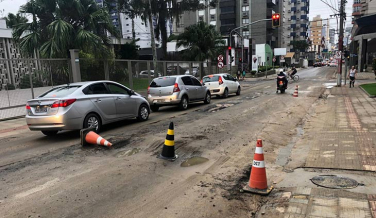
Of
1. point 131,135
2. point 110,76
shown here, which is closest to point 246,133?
point 131,135

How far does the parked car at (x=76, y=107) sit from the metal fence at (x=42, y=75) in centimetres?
586

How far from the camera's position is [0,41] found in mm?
21797

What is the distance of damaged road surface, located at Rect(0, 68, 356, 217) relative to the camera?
3943mm

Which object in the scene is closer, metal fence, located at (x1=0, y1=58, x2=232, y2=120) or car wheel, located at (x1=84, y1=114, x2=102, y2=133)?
car wheel, located at (x1=84, y1=114, x2=102, y2=133)

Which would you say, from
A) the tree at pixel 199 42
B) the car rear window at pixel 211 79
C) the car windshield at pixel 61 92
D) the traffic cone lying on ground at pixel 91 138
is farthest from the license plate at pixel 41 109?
the tree at pixel 199 42

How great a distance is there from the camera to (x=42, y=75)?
13.9m

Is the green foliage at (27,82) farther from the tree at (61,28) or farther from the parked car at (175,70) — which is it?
the parked car at (175,70)

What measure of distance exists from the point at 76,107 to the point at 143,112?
308 cm

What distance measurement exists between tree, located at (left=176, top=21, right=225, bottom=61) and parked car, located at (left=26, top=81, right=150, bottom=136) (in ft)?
86.1

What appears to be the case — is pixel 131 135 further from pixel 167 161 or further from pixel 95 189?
pixel 95 189

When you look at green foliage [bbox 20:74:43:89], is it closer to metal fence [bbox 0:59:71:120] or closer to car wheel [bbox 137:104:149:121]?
metal fence [bbox 0:59:71:120]

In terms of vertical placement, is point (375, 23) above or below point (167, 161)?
above

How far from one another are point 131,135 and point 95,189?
367 centimetres

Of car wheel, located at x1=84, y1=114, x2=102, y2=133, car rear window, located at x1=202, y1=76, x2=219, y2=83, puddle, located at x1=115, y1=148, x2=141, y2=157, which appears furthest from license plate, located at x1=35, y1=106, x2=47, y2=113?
car rear window, located at x1=202, y1=76, x2=219, y2=83
